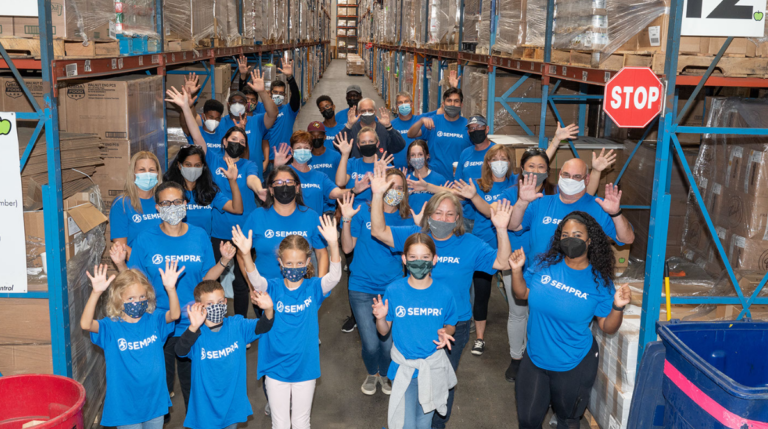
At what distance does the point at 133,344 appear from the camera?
3764mm

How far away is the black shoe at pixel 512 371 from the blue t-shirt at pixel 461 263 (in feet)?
4.91

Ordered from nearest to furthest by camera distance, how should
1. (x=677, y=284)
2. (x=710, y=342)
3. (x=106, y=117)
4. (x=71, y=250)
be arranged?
(x=710, y=342), (x=71, y=250), (x=677, y=284), (x=106, y=117)

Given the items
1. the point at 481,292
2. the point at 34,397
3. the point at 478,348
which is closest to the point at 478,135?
the point at 481,292

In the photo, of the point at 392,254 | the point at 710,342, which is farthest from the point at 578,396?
the point at 392,254

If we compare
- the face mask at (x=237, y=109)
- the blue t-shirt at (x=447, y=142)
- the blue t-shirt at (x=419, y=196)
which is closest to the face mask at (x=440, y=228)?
the blue t-shirt at (x=419, y=196)

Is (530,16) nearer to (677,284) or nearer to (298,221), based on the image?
(677,284)

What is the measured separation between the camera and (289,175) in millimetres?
4762

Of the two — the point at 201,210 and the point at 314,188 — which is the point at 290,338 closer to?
the point at 201,210

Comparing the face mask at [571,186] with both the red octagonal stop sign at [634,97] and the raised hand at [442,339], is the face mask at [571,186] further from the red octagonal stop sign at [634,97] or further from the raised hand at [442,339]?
the raised hand at [442,339]

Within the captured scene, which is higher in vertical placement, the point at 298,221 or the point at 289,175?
the point at 289,175

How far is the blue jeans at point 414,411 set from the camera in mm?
3887

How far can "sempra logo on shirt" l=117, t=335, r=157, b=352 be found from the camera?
147 inches

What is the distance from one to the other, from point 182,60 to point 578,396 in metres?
5.51

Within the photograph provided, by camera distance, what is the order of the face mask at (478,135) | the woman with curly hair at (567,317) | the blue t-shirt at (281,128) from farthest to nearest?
the blue t-shirt at (281,128)
the face mask at (478,135)
the woman with curly hair at (567,317)
